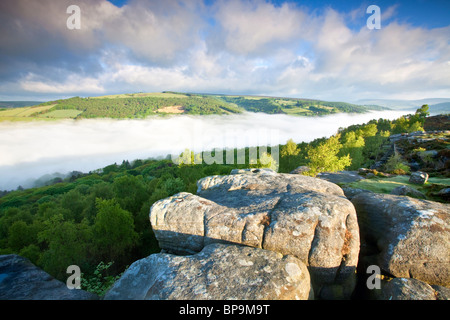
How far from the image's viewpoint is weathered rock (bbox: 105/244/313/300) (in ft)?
21.9

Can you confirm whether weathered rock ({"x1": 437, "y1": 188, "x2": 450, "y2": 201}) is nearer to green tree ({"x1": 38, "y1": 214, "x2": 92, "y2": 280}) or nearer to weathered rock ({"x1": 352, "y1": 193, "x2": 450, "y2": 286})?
weathered rock ({"x1": 352, "y1": 193, "x2": 450, "y2": 286})

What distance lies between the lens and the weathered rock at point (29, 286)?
7.19 m

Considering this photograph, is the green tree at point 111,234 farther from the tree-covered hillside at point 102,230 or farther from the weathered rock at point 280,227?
the weathered rock at point 280,227

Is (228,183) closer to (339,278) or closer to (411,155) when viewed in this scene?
(339,278)

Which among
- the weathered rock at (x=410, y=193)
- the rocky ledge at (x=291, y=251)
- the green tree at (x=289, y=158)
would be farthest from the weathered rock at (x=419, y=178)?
the green tree at (x=289, y=158)

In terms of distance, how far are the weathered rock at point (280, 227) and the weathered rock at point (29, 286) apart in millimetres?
4307

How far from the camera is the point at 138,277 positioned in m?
7.79

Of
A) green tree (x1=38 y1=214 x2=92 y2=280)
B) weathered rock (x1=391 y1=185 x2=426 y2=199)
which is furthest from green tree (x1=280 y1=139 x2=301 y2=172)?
green tree (x1=38 y1=214 x2=92 y2=280)

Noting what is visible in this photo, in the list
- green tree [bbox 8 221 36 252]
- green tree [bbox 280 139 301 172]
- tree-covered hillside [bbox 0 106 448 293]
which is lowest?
green tree [bbox 8 221 36 252]

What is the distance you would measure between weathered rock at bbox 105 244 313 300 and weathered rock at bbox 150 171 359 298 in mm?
808

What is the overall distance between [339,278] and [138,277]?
931 cm
